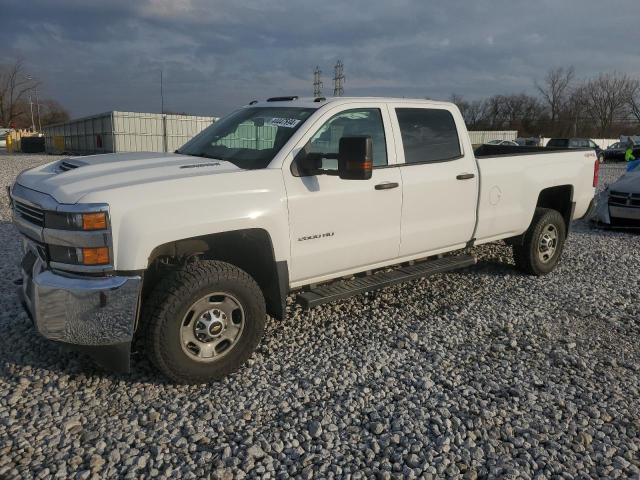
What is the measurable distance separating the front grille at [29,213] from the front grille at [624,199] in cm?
910

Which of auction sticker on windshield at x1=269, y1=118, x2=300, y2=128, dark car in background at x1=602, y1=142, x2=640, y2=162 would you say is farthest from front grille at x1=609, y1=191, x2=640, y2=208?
dark car in background at x1=602, y1=142, x2=640, y2=162

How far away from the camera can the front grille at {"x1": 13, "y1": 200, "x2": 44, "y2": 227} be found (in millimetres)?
3293

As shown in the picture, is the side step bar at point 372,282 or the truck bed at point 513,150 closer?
the side step bar at point 372,282

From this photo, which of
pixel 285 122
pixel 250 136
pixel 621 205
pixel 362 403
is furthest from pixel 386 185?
pixel 621 205

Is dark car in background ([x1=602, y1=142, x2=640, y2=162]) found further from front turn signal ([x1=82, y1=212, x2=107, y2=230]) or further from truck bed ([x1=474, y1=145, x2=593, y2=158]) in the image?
front turn signal ([x1=82, y1=212, x2=107, y2=230])

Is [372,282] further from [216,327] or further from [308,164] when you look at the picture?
[216,327]

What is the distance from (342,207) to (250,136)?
0.97m

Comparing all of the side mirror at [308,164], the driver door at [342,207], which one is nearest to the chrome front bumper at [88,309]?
the driver door at [342,207]

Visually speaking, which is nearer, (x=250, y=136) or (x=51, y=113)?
(x=250, y=136)

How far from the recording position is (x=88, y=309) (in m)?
3.14

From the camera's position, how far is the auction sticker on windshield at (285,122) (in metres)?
4.14

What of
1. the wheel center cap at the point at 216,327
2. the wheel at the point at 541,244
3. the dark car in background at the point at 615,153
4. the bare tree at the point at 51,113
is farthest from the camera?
the bare tree at the point at 51,113

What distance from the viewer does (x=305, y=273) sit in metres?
4.07

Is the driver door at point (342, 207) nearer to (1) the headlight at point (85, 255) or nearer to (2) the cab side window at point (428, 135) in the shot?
(2) the cab side window at point (428, 135)
